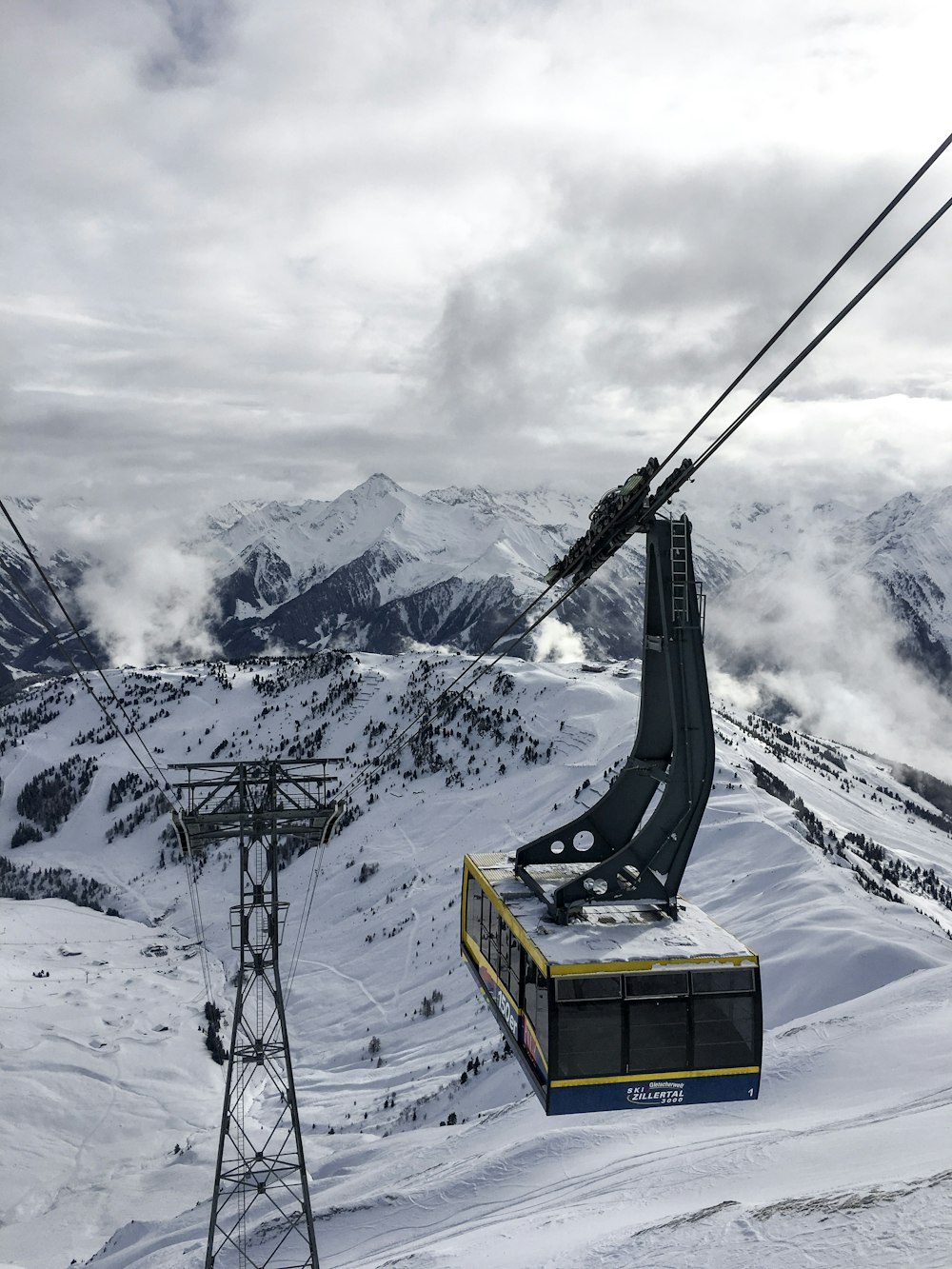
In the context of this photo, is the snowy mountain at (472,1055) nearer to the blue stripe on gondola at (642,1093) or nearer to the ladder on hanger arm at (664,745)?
the blue stripe on gondola at (642,1093)

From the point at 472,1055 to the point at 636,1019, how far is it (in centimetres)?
5783

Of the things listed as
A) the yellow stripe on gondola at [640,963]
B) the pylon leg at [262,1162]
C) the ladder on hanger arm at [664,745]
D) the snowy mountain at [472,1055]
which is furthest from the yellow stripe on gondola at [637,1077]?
the pylon leg at [262,1162]

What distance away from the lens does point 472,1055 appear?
216 ft

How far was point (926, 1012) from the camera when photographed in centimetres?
3744

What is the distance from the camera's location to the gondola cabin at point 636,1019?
14.2m

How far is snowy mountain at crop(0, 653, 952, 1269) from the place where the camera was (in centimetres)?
2433

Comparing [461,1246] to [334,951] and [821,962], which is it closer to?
[821,962]

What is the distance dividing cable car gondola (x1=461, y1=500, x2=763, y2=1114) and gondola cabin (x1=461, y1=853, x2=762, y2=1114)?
0.08 ft

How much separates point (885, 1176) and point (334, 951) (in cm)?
8983

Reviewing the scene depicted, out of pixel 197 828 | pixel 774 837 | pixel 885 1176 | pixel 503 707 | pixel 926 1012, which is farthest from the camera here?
pixel 503 707

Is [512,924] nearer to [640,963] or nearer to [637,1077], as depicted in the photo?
[640,963]

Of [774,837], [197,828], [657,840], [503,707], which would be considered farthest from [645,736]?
[503,707]

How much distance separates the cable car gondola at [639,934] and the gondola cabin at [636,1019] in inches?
0.9

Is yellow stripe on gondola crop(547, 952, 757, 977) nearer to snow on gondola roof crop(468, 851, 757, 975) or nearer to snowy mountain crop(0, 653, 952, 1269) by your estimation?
snow on gondola roof crop(468, 851, 757, 975)
